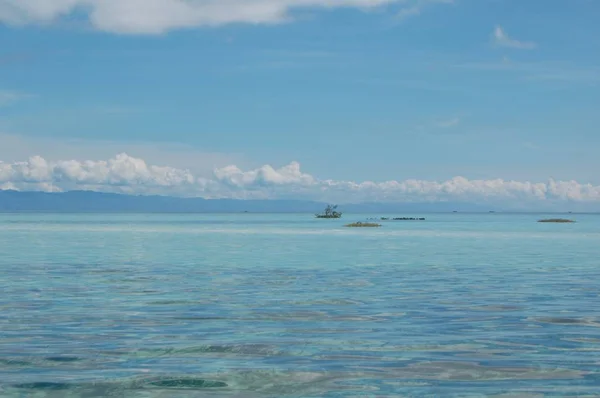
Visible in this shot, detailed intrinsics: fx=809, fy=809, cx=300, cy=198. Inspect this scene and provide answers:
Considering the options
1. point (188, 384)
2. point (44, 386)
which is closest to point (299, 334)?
point (188, 384)

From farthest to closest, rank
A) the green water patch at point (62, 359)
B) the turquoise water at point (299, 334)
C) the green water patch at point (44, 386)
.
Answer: the green water patch at point (62, 359) → the turquoise water at point (299, 334) → the green water patch at point (44, 386)

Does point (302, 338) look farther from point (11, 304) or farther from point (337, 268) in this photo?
point (337, 268)

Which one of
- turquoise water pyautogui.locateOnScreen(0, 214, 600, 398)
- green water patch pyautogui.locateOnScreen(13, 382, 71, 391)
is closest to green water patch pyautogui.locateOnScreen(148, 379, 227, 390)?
turquoise water pyautogui.locateOnScreen(0, 214, 600, 398)

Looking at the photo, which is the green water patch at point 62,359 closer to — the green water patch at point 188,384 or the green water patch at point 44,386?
the green water patch at point 44,386

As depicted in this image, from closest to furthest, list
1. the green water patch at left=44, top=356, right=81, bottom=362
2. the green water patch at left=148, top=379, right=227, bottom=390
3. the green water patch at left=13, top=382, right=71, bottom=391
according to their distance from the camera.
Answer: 1. the green water patch at left=13, top=382, right=71, bottom=391
2. the green water patch at left=148, top=379, right=227, bottom=390
3. the green water patch at left=44, top=356, right=81, bottom=362

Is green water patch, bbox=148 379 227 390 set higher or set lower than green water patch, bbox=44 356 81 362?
higher

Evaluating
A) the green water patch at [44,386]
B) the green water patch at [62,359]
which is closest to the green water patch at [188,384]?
the green water patch at [44,386]

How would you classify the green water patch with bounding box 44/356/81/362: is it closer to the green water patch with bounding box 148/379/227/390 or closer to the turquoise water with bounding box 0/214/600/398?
the turquoise water with bounding box 0/214/600/398

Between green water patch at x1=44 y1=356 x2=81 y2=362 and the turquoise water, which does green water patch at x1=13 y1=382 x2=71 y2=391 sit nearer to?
the turquoise water

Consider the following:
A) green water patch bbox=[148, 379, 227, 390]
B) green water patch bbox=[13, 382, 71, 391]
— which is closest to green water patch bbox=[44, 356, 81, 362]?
green water patch bbox=[13, 382, 71, 391]

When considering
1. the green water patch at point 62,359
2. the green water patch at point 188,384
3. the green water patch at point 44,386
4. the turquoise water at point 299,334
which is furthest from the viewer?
the green water patch at point 62,359

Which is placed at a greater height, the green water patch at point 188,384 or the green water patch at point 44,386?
the green water patch at point 188,384

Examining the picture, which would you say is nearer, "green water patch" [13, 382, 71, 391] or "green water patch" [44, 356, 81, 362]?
"green water patch" [13, 382, 71, 391]

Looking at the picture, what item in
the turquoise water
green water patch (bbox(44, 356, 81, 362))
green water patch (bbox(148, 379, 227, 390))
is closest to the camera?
green water patch (bbox(148, 379, 227, 390))
